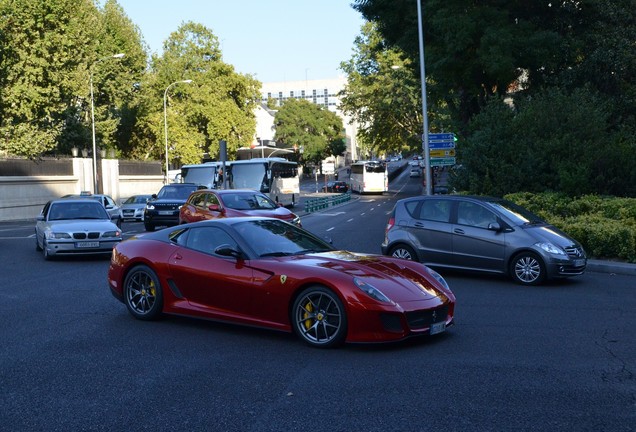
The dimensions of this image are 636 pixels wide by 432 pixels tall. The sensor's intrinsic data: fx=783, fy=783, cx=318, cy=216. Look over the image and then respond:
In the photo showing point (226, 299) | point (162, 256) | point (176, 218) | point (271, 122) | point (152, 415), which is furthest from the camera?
point (271, 122)

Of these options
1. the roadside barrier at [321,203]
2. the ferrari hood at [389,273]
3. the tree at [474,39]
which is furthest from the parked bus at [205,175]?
the ferrari hood at [389,273]

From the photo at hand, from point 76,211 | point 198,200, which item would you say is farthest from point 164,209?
point 76,211

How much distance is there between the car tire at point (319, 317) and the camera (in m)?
7.84

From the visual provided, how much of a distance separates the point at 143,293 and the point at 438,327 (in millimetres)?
3850

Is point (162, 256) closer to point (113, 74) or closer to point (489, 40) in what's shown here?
point (489, 40)

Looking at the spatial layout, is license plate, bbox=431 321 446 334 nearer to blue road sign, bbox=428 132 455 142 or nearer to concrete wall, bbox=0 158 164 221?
blue road sign, bbox=428 132 455 142

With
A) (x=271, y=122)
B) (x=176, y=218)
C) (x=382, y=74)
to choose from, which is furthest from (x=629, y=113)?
(x=271, y=122)

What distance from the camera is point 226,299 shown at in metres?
8.77

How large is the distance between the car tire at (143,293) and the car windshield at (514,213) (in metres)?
6.69

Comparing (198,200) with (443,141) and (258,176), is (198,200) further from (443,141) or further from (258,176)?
(258,176)

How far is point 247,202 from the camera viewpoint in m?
22.1

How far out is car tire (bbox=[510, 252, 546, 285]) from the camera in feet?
43.2

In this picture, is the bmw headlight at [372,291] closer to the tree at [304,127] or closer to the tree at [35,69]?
the tree at [35,69]

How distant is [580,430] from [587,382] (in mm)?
1372
